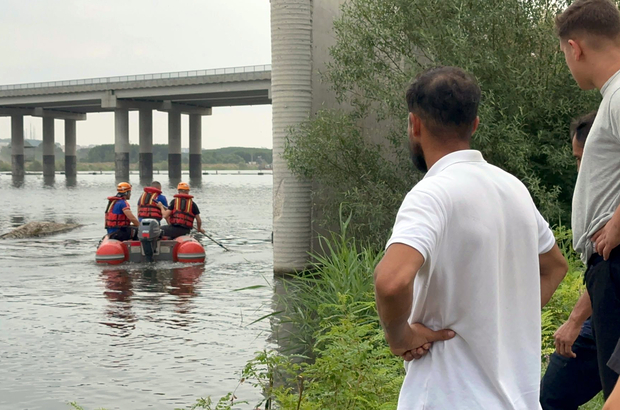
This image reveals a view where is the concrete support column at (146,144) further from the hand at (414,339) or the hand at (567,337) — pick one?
the hand at (414,339)

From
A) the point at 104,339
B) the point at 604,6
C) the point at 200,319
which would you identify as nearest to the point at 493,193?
the point at 604,6

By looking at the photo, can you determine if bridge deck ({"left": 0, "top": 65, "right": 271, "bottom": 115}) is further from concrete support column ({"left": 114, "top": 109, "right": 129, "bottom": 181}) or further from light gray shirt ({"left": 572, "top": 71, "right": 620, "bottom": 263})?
light gray shirt ({"left": 572, "top": 71, "right": 620, "bottom": 263})

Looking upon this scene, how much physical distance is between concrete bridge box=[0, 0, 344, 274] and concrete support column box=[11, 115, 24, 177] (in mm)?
132

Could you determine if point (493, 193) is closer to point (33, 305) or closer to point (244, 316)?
point (244, 316)

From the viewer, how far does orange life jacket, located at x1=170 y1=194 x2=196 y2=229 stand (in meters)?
20.0

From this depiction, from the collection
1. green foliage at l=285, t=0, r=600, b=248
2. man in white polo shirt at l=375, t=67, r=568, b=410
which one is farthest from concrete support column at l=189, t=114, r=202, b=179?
man in white polo shirt at l=375, t=67, r=568, b=410

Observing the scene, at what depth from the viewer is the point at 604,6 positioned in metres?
3.10

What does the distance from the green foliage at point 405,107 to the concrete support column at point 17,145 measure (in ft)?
323

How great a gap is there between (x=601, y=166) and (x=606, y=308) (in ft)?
1.74

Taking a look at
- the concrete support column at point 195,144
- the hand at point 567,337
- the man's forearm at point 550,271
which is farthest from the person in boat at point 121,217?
the concrete support column at point 195,144

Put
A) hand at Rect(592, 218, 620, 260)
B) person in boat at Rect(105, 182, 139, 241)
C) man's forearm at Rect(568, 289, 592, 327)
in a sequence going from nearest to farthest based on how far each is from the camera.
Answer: hand at Rect(592, 218, 620, 260) < man's forearm at Rect(568, 289, 592, 327) < person in boat at Rect(105, 182, 139, 241)

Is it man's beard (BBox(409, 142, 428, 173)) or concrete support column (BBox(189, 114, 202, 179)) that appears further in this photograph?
concrete support column (BBox(189, 114, 202, 179))


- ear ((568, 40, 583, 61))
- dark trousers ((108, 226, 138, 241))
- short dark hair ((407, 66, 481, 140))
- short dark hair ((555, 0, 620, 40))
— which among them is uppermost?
short dark hair ((555, 0, 620, 40))

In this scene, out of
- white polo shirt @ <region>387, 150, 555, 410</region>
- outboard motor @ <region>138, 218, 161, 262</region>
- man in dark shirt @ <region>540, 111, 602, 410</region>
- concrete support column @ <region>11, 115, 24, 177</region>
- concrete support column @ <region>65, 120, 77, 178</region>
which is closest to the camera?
white polo shirt @ <region>387, 150, 555, 410</region>
